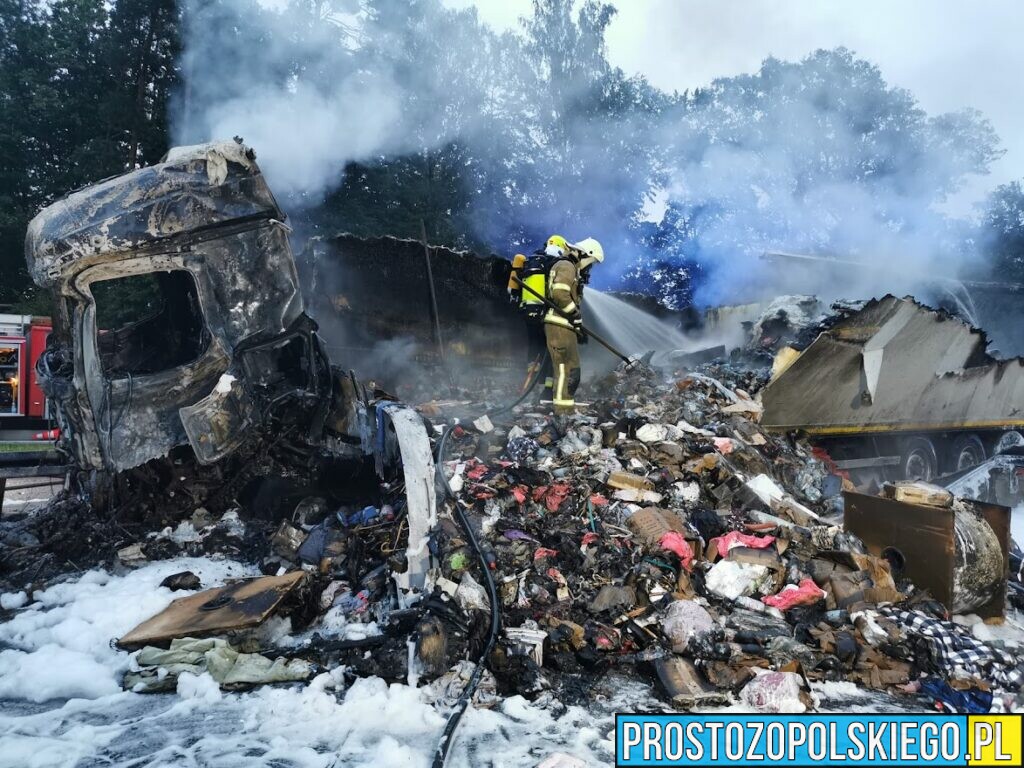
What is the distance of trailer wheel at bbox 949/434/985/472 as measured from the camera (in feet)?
24.1

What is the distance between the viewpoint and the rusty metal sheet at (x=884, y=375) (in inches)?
210

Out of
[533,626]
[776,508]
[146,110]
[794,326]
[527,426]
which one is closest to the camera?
[533,626]

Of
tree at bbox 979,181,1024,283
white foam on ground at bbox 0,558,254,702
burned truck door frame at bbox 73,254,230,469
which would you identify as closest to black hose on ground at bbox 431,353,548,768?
white foam on ground at bbox 0,558,254,702

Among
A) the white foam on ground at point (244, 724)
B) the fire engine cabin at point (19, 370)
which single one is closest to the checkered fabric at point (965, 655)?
the white foam on ground at point (244, 724)

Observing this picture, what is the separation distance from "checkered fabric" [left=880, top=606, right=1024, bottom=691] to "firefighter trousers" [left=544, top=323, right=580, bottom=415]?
3418 mm

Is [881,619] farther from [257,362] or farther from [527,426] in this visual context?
[257,362]

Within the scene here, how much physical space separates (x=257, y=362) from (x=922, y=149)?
2577cm

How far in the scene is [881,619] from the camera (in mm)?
3096

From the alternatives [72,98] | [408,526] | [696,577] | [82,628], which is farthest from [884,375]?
[72,98]

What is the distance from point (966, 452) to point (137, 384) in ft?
28.9

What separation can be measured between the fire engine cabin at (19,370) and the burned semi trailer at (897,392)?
34.3ft

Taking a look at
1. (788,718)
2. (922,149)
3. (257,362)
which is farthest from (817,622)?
(922,149)

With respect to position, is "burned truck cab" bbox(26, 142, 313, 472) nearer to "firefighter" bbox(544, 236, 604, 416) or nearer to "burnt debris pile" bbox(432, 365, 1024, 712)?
"burnt debris pile" bbox(432, 365, 1024, 712)
